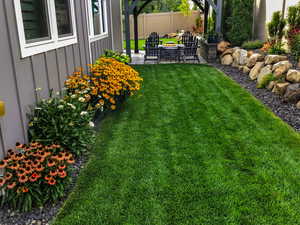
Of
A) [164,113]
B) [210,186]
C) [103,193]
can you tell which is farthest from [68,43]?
[210,186]

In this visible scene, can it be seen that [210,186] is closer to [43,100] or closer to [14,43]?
[43,100]

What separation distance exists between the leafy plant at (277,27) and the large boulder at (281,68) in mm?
2199

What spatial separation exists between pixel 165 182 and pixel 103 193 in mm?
620

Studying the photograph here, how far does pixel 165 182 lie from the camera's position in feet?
8.48

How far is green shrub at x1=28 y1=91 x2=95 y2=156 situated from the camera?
2.72m

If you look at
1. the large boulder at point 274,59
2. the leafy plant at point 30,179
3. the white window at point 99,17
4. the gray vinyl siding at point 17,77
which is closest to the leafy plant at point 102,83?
the gray vinyl siding at point 17,77

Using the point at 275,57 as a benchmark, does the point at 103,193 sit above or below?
below

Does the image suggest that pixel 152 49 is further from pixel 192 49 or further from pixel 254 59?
pixel 254 59

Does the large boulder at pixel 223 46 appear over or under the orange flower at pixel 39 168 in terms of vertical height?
over

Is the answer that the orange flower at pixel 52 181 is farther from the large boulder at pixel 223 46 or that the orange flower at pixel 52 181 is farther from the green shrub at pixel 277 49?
the large boulder at pixel 223 46

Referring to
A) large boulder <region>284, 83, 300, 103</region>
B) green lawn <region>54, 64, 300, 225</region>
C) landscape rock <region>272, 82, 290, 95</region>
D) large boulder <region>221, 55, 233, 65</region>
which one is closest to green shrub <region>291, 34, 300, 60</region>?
landscape rock <region>272, 82, 290, 95</region>

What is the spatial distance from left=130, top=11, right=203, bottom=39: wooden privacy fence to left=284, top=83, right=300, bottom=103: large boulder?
669 inches

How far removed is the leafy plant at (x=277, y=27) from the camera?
280 inches

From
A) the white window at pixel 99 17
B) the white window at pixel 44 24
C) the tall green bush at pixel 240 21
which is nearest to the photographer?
the white window at pixel 44 24
